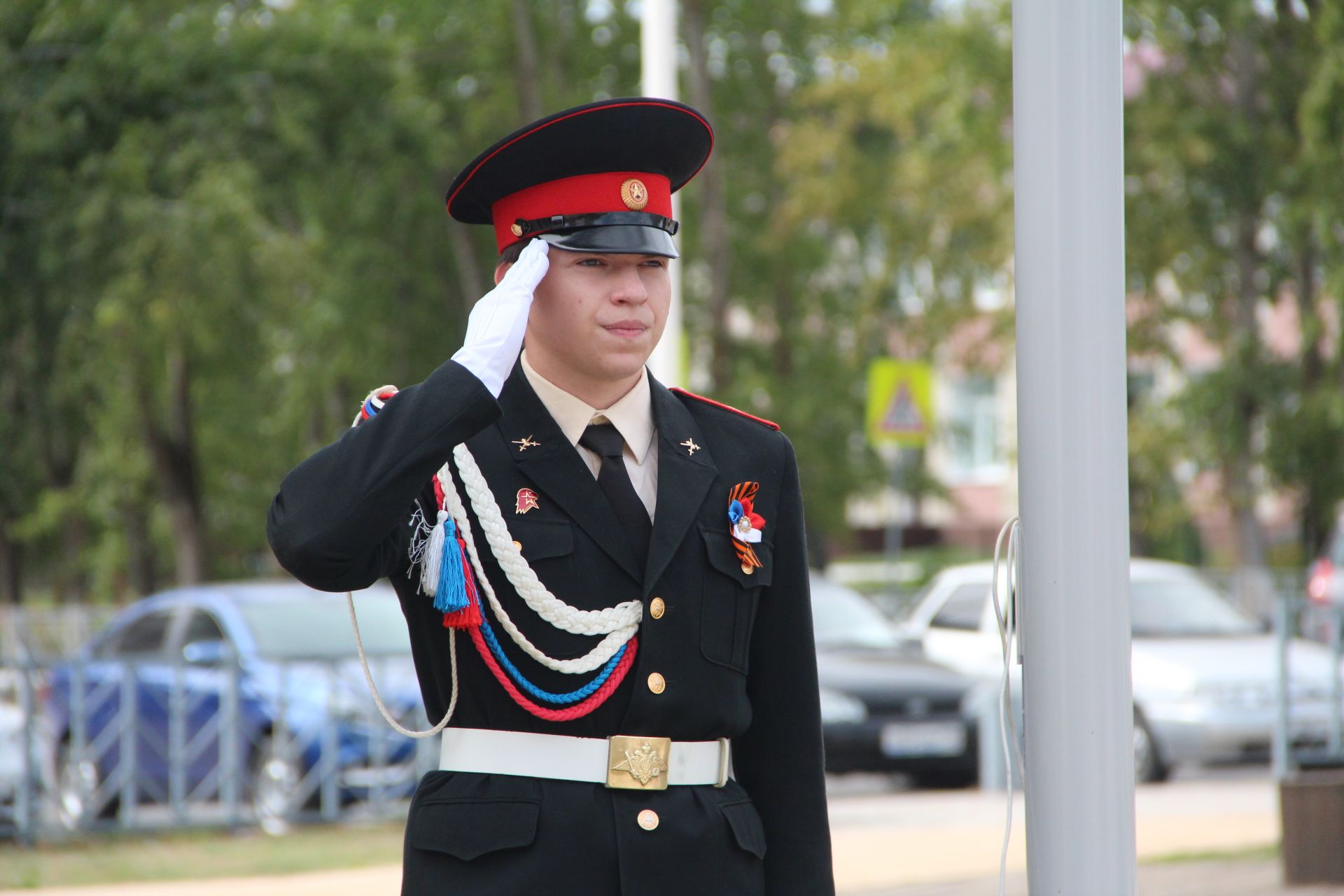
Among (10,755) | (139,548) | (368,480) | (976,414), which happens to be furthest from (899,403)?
(976,414)

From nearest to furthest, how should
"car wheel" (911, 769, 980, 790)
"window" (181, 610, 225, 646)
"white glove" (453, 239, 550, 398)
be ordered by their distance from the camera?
"white glove" (453, 239, 550, 398)
"window" (181, 610, 225, 646)
"car wheel" (911, 769, 980, 790)

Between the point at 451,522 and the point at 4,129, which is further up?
the point at 4,129

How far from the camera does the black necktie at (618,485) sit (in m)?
2.82

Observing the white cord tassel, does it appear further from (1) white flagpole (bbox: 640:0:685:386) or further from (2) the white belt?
(1) white flagpole (bbox: 640:0:685:386)

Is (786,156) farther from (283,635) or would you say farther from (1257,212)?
(283,635)

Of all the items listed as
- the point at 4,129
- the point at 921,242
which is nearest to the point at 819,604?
the point at 4,129

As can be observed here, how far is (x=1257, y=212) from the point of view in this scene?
17172 mm

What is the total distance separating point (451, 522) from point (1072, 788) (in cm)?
100

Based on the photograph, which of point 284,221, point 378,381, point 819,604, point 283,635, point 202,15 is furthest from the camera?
point 378,381

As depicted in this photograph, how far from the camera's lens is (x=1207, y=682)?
1186 cm

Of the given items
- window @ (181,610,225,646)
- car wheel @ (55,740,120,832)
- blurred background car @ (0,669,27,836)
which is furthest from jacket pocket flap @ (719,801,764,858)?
window @ (181,610,225,646)

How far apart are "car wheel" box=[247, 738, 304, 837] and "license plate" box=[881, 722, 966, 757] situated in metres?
3.67

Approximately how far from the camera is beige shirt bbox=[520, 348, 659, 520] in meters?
2.85

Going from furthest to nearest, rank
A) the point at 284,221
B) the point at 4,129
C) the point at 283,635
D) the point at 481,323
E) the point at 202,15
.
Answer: the point at 284,221 → the point at 283,635 → the point at 202,15 → the point at 4,129 → the point at 481,323
